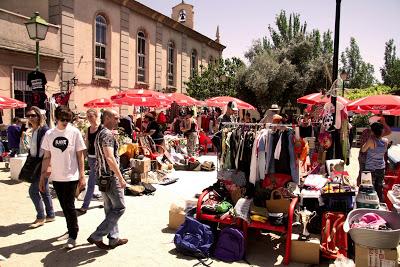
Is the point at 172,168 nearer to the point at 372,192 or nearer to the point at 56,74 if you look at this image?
the point at 372,192

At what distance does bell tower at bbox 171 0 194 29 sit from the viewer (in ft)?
107

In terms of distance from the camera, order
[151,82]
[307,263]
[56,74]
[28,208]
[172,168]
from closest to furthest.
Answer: [307,263]
[28,208]
[172,168]
[56,74]
[151,82]

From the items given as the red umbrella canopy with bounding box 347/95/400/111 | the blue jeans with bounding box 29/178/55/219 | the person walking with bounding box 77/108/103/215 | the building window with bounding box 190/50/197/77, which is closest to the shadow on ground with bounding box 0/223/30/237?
the blue jeans with bounding box 29/178/55/219

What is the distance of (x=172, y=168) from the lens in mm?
11328

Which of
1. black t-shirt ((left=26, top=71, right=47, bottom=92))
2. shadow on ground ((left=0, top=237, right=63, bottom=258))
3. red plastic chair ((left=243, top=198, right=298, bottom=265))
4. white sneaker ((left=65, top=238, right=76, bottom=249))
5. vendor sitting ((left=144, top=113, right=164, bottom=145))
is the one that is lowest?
shadow on ground ((left=0, top=237, right=63, bottom=258))

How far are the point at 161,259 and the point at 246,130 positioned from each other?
242 centimetres

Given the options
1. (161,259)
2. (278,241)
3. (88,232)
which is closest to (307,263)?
(278,241)

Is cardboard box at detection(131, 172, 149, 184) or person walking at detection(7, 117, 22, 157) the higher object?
person walking at detection(7, 117, 22, 157)

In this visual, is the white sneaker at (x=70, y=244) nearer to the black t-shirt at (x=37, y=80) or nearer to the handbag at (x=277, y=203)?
the handbag at (x=277, y=203)

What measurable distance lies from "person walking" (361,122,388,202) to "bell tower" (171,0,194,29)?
91.4 ft

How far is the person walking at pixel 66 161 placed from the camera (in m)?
4.92

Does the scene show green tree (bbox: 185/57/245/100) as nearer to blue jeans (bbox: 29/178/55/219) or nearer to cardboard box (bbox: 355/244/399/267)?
blue jeans (bbox: 29/178/55/219)

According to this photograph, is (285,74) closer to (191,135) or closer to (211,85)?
(211,85)

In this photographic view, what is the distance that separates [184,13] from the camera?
33.1 metres
